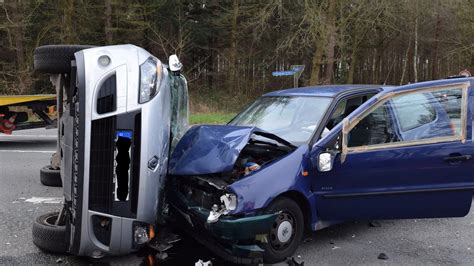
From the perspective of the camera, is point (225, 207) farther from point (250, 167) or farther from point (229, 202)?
point (250, 167)

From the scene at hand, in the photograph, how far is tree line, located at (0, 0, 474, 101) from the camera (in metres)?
22.4

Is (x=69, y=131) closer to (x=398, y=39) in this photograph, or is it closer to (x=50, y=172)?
(x=50, y=172)

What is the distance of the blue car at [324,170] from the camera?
387 cm

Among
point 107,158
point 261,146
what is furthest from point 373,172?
point 107,158

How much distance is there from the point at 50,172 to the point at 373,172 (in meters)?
4.82

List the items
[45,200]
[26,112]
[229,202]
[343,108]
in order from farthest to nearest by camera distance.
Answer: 1. [26,112]
2. [45,200]
3. [343,108]
4. [229,202]

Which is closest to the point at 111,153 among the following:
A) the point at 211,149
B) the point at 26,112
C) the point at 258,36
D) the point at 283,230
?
the point at 211,149

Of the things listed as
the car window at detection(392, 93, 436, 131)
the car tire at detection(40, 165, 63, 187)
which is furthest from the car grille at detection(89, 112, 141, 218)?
the car tire at detection(40, 165, 63, 187)

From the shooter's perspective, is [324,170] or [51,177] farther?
[51,177]

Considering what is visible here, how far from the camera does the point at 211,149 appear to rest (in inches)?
166

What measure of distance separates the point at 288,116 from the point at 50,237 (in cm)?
262

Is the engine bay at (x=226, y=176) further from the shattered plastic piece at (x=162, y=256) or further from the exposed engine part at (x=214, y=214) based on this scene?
the shattered plastic piece at (x=162, y=256)

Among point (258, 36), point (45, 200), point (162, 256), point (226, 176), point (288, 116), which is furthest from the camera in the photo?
point (258, 36)

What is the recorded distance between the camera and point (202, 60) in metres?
30.3
